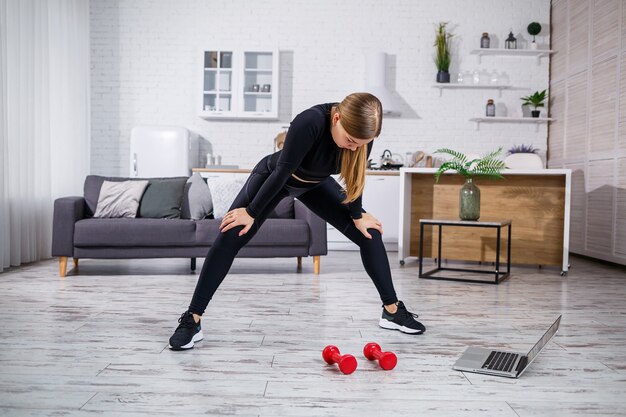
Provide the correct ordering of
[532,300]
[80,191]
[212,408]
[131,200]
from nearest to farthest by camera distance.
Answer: [212,408], [532,300], [131,200], [80,191]

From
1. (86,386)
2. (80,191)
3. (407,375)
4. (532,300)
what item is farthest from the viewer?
(80,191)

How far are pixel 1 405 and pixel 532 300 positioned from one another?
9.81 ft

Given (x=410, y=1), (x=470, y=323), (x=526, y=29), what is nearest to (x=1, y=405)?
(x=470, y=323)

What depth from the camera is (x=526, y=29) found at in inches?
285

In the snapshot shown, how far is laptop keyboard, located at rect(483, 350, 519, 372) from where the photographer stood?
213 cm

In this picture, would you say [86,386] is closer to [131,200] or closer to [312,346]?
[312,346]

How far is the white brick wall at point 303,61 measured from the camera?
7230mm

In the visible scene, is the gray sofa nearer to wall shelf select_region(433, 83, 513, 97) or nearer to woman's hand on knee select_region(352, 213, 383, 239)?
woman's hand on knee select_region(352, 213, 383, 239)

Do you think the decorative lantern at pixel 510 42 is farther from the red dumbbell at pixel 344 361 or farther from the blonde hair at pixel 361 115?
the red dumbbell at pixel 344 361

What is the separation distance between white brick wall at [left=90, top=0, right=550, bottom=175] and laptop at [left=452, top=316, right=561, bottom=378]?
16.8 ft

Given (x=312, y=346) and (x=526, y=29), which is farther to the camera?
(x=526, y=29)

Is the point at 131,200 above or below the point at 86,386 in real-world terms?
above

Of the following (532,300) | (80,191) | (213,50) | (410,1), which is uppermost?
(410,1)

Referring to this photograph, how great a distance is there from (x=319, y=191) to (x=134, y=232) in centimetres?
226
